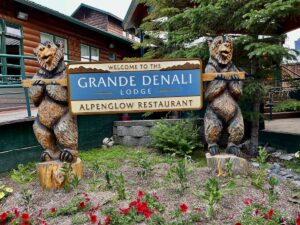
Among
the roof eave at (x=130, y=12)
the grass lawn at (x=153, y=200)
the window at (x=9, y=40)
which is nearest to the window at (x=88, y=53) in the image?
the roof eave at (x=130, y=12)

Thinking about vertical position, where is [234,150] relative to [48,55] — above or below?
below

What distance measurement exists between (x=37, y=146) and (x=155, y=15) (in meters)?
4.76

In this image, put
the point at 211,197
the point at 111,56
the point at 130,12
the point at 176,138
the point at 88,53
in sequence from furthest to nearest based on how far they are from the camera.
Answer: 1. the point at 111,56
2. the point at 88,53
3. the point at 130,12
4. the point at 176,138
5. the point at 211,197

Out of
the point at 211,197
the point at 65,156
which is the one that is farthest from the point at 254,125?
the point at 65,156

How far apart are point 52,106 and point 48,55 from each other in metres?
0.61

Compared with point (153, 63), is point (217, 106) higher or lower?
lower

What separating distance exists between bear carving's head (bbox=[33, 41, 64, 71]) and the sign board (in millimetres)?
287

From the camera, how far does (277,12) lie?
196 inches

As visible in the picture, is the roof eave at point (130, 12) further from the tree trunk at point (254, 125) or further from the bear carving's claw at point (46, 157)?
the bear carving's claw at point (46, 157)

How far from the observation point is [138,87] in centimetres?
390

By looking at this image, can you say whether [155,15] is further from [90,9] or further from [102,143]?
[90,9]

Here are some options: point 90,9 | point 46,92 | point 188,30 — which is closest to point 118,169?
point 46,92

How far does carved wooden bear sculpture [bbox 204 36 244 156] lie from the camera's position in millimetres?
4004

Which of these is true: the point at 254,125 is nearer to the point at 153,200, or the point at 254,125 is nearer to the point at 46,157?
the point at 153,200
